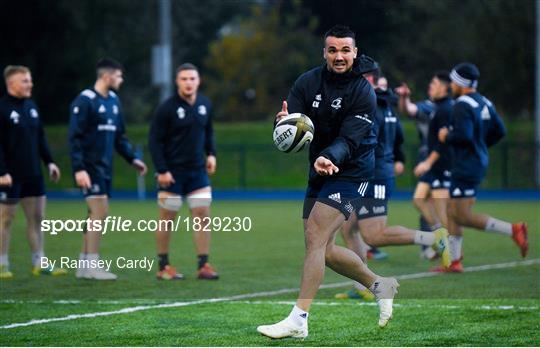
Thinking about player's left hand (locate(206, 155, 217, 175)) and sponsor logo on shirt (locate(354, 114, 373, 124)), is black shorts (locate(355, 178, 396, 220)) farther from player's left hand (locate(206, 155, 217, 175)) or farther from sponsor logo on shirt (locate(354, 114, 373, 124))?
player's left hand (locate(206, 155, 217, 175))

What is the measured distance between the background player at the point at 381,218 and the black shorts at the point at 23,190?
3.68m

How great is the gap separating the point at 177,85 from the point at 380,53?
24.3 m

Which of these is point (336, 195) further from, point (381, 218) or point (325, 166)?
point (381, 218)

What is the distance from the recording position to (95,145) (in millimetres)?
11656

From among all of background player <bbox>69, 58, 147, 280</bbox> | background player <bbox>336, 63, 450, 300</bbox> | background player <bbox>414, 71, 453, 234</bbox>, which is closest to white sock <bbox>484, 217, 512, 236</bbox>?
background player <bbox>414, 71, 453, 234</bbox>

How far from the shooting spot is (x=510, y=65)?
35.6 m

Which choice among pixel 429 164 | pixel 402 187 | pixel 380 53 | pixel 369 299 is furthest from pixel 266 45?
pixel 369 299

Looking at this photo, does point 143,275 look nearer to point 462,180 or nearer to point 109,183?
point 109,183

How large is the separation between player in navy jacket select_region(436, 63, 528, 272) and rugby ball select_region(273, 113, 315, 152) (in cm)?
472

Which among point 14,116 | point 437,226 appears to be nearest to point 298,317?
point 14,116

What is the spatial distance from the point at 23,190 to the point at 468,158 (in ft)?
16.3

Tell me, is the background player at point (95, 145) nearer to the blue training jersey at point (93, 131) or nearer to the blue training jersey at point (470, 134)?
the blue training jersey at point (93, 131)

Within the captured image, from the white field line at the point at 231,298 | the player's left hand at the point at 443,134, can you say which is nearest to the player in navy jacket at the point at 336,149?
the white field line at the point at 231,298

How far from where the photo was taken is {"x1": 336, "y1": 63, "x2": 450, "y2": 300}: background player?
974cm
